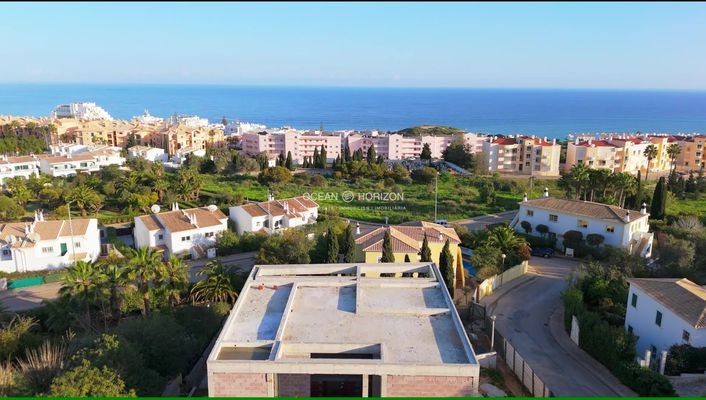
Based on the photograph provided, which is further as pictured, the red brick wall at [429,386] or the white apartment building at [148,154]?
the white apartment building at [148,154]

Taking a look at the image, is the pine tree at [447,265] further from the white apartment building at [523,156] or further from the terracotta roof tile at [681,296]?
the white apartment building at [523,156]

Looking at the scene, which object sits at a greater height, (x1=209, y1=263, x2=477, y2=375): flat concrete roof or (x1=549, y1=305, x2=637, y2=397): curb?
(x1=209, y1=263, x2=477, y2=375): flat concrete roof

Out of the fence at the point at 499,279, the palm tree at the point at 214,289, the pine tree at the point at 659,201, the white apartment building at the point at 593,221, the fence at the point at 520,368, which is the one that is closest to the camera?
Answer: the fence at the point at 520,368

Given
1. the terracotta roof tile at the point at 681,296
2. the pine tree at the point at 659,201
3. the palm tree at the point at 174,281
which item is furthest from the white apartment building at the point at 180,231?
the pine tree at the point at 659,201

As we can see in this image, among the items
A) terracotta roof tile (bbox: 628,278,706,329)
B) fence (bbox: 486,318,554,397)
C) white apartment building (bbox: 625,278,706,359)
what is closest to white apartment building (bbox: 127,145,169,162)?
fence (bbox: 486,318,554,397)

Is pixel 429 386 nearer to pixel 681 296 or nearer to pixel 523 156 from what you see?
pixel 681 296

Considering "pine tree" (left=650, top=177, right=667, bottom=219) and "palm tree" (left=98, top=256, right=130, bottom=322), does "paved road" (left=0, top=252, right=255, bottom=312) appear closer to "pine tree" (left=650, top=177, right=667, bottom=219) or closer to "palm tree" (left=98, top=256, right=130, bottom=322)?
"palm tree" (left=98, top=256, right=130, bottom=322)
